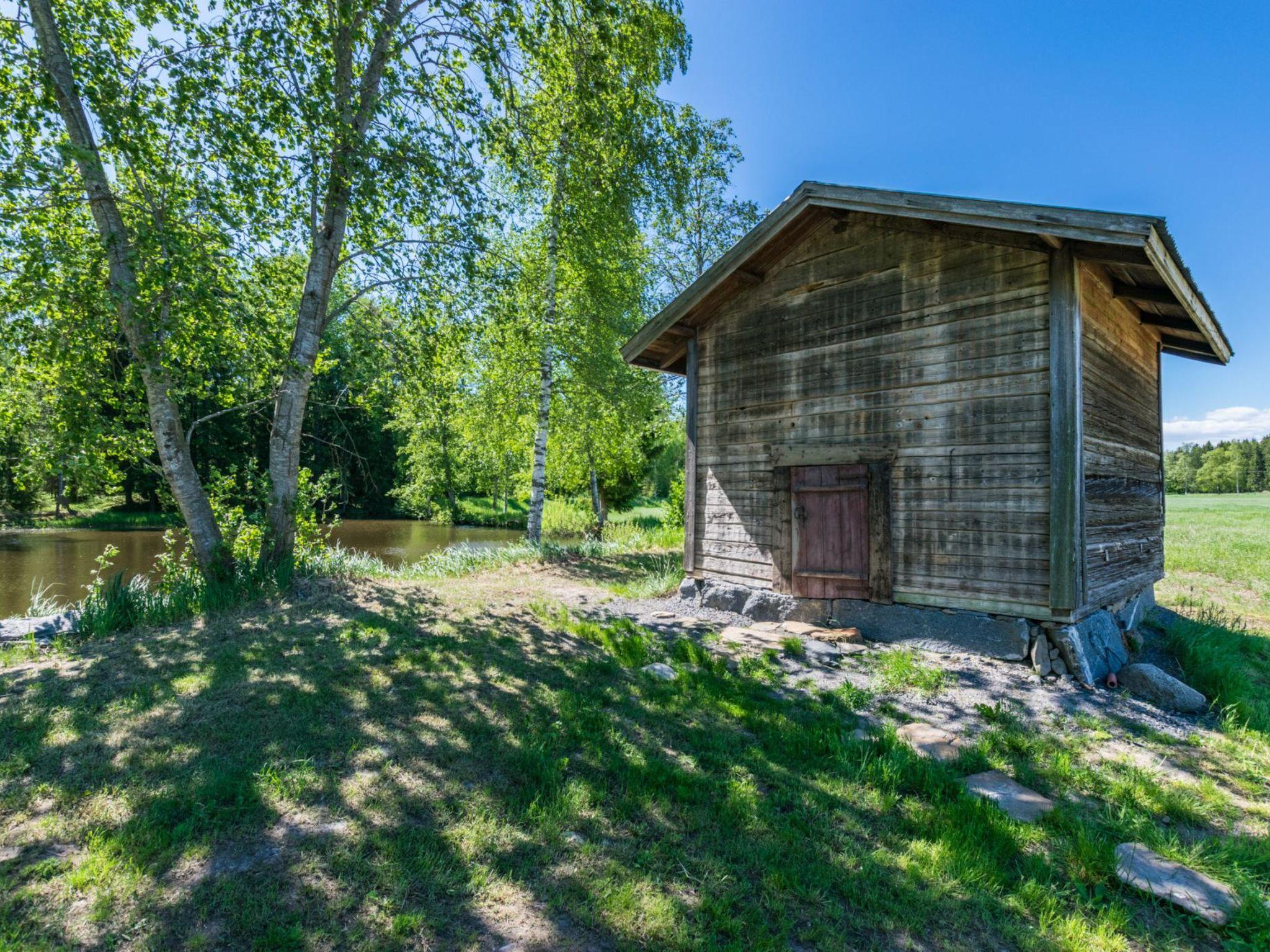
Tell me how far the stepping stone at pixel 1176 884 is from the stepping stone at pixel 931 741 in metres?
1.05

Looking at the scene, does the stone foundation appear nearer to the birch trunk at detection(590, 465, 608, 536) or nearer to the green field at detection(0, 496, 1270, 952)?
the green field at detection(0, 496, 1270, 952)

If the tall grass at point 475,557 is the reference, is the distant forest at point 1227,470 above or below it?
above

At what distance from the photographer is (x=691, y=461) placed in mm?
8531

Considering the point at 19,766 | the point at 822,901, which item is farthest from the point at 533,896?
the point at 19,766

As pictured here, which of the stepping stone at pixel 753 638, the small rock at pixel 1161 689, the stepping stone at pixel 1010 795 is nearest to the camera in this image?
the stepping stone at pixel 1010 795

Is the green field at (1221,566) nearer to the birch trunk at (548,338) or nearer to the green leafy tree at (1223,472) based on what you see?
the birch trunk at (548,338)

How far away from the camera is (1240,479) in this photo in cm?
8219

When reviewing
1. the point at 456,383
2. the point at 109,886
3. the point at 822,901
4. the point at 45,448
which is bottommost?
the point at 822,901

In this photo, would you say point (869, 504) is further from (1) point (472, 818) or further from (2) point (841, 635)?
(1) point (472, 818)

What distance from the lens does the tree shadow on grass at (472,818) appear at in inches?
91.2

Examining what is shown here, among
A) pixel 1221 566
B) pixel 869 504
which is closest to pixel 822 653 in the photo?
pixel 869 504

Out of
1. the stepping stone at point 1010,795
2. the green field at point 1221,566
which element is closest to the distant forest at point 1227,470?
the green field at point 1221,566

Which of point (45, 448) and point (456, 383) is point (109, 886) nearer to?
point (45, 448)

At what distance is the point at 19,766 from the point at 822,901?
4349 mm
